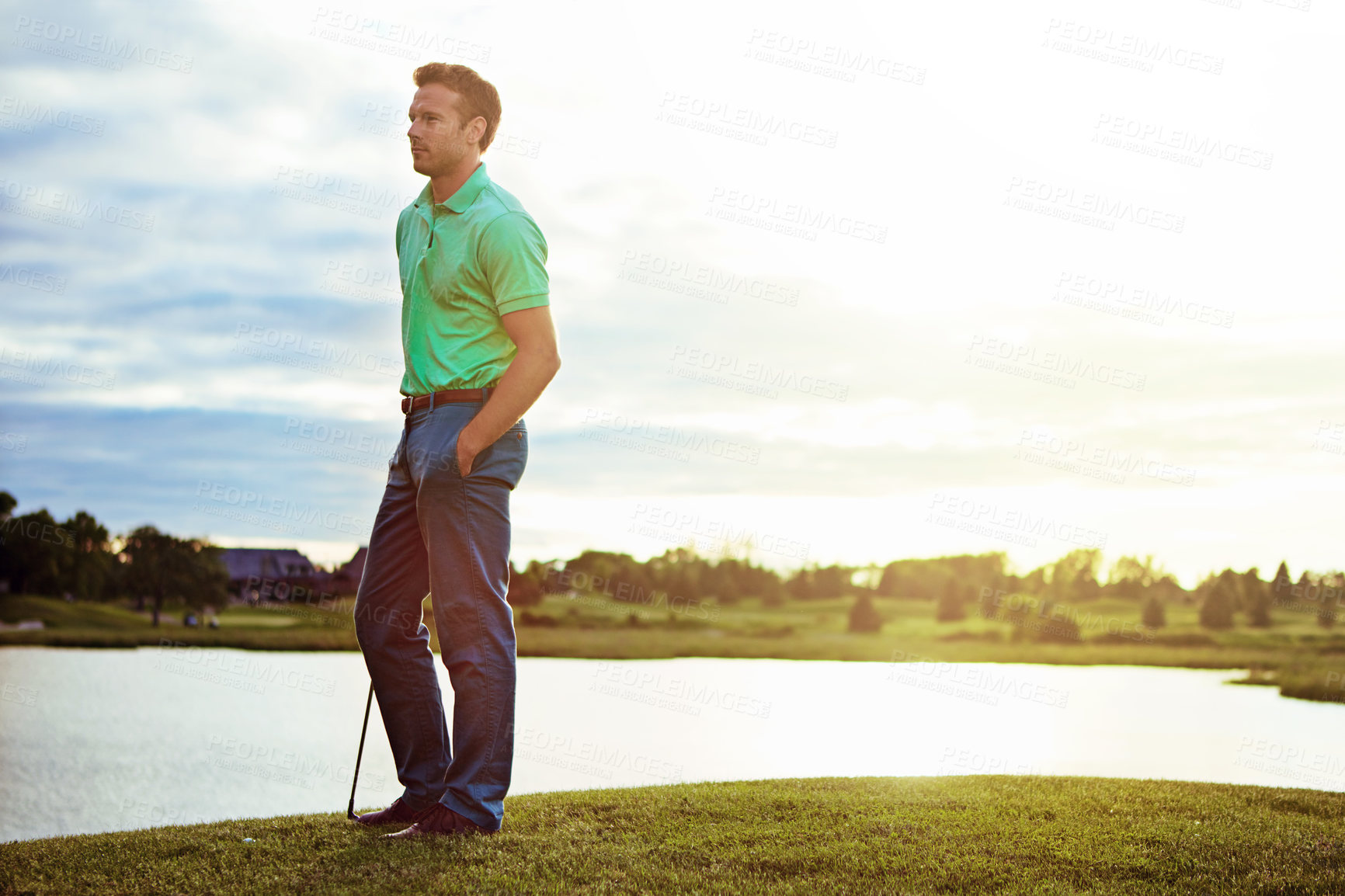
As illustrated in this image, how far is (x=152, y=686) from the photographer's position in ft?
90.0

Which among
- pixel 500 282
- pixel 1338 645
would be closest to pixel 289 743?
pixel 500 282

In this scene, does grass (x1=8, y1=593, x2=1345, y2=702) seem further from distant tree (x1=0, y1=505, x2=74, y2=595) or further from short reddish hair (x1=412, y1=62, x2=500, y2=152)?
short reddish hair (x1=412, y1=62, x2=500, y2=152)

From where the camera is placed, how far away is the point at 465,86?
153 inches

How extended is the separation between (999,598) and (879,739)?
41.7m

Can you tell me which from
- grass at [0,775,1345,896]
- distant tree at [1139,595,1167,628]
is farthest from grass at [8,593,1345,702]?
grass at [0,775,1345,896]

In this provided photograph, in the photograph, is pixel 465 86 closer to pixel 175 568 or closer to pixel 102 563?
pixel 175 568

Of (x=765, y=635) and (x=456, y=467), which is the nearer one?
(x=456, y=467)

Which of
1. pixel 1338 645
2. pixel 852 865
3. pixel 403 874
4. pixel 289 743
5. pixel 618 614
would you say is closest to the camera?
pixel 403 874

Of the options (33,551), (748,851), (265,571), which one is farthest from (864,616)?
(748,851)

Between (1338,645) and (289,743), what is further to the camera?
(1338,645)

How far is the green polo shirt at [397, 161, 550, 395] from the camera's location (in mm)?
3732

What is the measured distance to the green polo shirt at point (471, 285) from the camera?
3.73 metres

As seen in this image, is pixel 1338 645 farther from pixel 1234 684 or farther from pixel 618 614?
pixel 618 614

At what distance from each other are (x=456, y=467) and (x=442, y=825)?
4.54 ft
